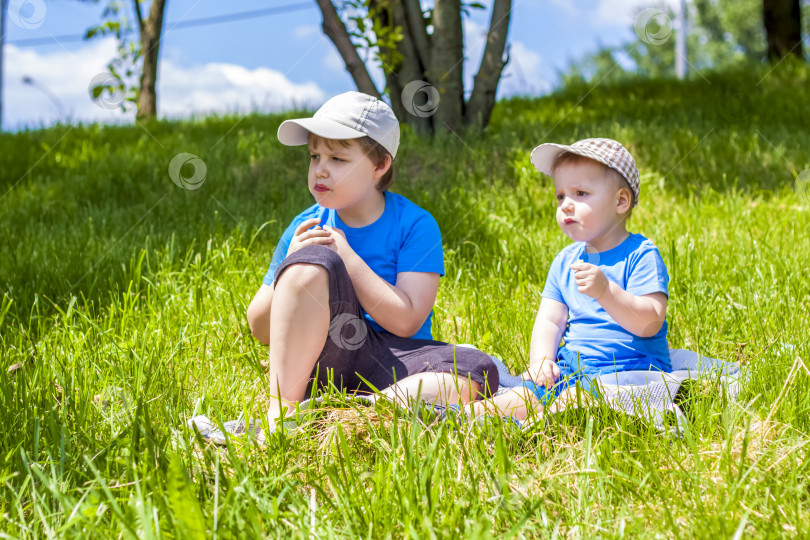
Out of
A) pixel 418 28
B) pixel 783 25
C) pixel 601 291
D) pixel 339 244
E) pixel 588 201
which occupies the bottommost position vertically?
pixel 601 291

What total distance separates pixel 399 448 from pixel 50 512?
30.9 inches

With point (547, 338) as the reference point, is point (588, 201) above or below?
above

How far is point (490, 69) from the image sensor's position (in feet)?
18.2

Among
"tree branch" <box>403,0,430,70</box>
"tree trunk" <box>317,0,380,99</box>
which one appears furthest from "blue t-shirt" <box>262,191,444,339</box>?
"tree branch" <box>403,0,430,70</box>

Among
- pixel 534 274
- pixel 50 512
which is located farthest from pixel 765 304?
pixel 50 512

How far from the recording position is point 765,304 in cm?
270

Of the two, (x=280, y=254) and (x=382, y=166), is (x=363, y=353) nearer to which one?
(x=280, y=254)

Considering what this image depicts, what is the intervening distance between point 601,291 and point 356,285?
0.75m

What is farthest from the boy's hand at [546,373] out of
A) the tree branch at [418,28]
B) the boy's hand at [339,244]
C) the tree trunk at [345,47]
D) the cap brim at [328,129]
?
the tree branch at [418,28]

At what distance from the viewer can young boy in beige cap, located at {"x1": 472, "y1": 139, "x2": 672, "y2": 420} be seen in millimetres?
2143

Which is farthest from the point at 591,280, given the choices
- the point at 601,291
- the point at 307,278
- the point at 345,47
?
the point at 345,47

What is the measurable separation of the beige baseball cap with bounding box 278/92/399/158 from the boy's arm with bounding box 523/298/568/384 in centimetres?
78

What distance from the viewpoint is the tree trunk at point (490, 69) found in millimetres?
5344

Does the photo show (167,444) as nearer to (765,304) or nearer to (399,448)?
(399,448)
